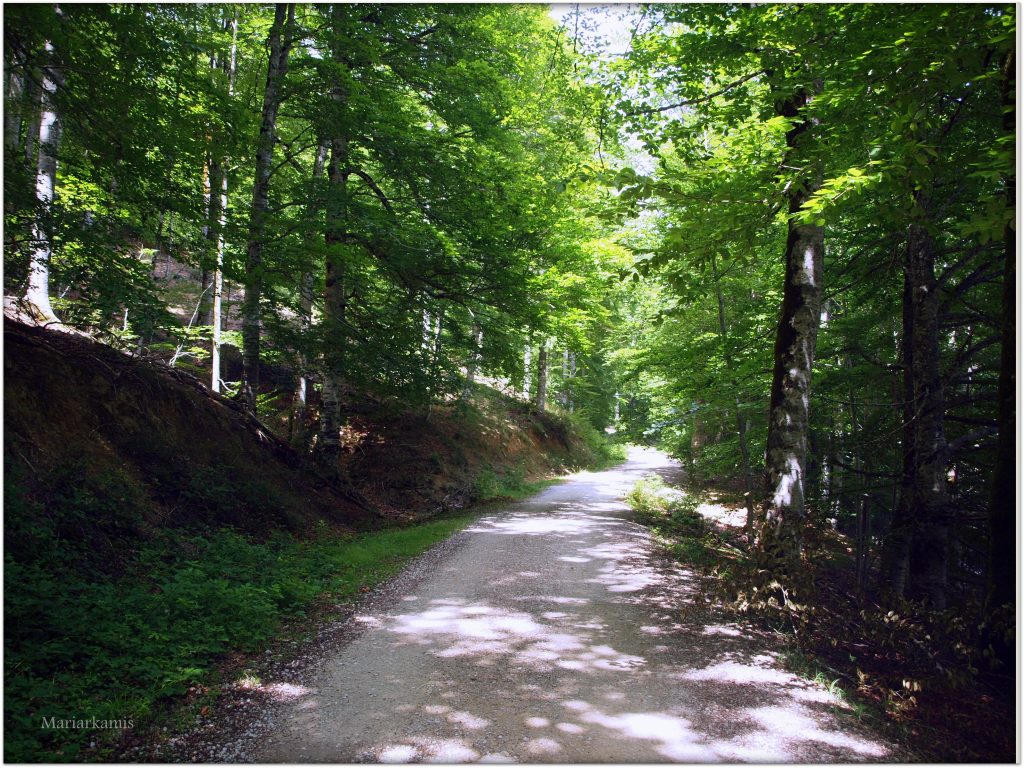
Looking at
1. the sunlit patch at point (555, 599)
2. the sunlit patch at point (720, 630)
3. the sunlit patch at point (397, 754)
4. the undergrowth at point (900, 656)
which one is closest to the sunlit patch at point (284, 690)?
the sunlit patch at point (397, 754)

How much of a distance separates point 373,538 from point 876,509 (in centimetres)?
1220

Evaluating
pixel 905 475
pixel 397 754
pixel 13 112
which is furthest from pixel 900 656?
pixel 13 112

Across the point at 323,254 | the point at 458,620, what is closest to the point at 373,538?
the point at 458,620

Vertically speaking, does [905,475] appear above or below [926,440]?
below

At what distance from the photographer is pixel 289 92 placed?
34.1 ft

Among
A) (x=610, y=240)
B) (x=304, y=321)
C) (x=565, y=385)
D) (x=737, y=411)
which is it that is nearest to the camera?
(x=304, y=321)

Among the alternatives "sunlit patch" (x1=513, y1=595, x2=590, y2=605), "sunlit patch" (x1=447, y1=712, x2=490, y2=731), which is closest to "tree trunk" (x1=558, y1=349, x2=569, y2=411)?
"sunlit patch" (x1=513, y1=595, x2=590, y2=605)

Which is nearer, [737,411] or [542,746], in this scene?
[542,746]

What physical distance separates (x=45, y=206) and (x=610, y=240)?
11.8 m

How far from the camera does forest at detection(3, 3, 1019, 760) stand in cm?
450

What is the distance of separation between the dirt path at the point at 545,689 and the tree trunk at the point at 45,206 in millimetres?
5041

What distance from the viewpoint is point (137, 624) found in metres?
4.39

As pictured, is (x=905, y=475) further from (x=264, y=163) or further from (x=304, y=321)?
(x=264, y=163)

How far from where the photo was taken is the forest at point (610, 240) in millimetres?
4504
